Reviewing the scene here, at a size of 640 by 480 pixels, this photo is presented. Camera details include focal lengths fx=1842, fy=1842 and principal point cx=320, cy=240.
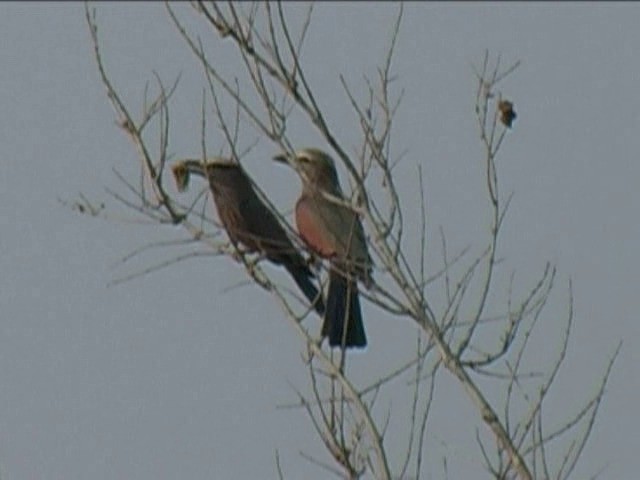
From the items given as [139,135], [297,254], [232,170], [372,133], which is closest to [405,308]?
[372,133]

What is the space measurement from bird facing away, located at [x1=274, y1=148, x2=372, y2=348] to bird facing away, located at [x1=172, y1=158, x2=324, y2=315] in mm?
112

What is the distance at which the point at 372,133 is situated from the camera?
20.0 ft

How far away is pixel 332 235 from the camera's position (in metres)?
8.12

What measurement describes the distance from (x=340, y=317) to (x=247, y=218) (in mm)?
1294

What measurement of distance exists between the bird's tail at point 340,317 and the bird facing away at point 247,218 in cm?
8

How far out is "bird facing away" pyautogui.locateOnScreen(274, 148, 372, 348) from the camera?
7.54 m

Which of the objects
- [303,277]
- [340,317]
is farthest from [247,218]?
[340,317]

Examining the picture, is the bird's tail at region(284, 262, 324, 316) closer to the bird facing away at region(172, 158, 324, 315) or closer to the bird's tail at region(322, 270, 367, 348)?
the bird facing away at region(172, 158, 324, 315)

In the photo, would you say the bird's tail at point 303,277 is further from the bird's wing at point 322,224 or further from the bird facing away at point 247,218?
the bird's wing at point 322,224

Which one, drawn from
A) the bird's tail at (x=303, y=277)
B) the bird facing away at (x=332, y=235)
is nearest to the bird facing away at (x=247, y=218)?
the bird's tail at (x=303, y=277)

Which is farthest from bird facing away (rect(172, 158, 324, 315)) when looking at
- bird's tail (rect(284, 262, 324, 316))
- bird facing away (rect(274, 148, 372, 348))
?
bird facing away (rect(274, 148, 372, 348))

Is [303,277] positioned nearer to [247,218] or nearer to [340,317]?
[247,218]

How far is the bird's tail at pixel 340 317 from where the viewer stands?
7.52 meters

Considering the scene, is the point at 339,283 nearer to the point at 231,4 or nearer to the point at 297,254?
the point at 297,254
